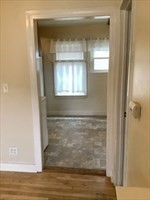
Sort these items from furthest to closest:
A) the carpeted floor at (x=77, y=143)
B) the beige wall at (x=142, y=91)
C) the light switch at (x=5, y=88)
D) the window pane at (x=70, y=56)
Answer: the window pane at (x=70, y=56), the carpeted floor at (x=77, y=143), the light switch at (x=5, y=88), the beige wall at (x=142, y=91)

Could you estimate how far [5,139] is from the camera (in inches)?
108

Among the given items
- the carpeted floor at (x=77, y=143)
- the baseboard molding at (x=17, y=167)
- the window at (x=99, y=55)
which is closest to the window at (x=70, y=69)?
the window at (x=99, y=55)

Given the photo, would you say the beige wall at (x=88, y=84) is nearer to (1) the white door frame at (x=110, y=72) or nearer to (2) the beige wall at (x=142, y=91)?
(1) the white door frame at (x=110, y=72)

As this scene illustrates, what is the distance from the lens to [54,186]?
2.46 m

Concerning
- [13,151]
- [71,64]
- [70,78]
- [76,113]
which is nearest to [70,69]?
[71,64]

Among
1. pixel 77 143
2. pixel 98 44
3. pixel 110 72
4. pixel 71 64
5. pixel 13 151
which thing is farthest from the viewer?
pixel 71 64

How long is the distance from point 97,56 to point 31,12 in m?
3.07

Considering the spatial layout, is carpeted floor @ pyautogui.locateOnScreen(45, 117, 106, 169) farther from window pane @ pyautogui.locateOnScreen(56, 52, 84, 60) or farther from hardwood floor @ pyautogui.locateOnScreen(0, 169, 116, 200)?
window pane @ pyautogui.locateOnScreen(56, 52, 84, 60)

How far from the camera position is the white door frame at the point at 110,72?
224 centimetres

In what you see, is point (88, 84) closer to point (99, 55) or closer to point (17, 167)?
point (99, 55)

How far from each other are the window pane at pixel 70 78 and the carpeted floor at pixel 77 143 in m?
0.76

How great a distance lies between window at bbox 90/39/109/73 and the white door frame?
2.85 metres

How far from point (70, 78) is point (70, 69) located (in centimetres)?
24

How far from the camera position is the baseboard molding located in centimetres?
277
